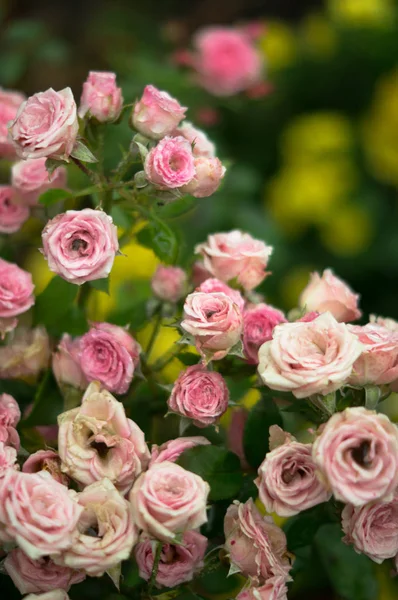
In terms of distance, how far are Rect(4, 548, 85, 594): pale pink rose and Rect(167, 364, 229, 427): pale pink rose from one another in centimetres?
14

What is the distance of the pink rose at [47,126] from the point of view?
574 millimetres

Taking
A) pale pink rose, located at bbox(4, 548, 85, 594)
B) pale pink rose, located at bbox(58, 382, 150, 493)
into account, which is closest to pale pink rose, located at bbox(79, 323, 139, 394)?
pale pink rose, located at bbox(58, 382, 150, 493)

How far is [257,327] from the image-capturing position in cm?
63

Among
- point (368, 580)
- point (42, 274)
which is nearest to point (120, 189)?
point (368, 580)

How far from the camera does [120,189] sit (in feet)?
2.09

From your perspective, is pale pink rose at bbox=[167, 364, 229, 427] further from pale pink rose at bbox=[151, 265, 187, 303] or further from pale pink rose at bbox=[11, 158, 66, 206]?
pale pink rose at bbox=[11, 158, 66, 206]

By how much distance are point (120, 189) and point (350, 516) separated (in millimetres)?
308

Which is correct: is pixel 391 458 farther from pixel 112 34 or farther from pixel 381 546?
pixel 112 34

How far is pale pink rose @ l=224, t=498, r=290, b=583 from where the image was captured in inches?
22.3

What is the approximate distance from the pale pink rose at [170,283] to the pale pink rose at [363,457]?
219 millimetres

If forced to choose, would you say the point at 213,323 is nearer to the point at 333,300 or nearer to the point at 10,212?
the point at 333,300

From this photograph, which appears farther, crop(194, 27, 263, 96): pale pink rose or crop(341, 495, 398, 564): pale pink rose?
crop(194, 27, 263, 96): pale pink rose

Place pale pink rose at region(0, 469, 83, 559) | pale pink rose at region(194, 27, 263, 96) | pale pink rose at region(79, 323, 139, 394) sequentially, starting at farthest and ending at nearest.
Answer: pale pink rose at region(194, 27, 263, 96) → pale pink rose at region(79, 323, 139, 394) → pale pink rose at region(0, 469, 83, 559)

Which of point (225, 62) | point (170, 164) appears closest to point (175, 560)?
point (170, 164)
